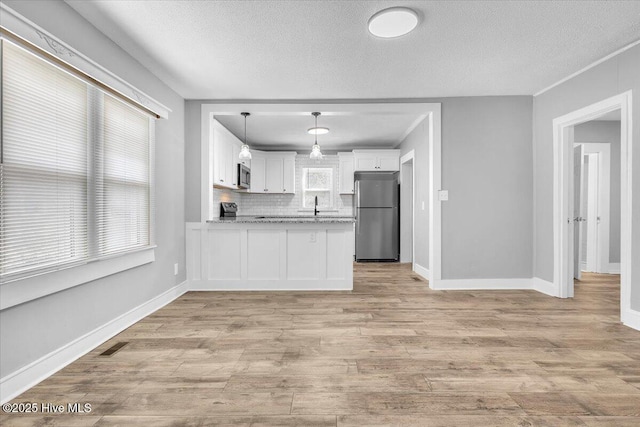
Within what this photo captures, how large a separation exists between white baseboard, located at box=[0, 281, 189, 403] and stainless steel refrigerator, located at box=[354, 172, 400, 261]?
4.07 m

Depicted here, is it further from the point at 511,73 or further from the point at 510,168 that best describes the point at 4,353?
the point at 510,168

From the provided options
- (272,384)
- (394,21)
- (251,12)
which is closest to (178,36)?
(251,12)

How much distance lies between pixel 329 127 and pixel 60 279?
4158 millimetres

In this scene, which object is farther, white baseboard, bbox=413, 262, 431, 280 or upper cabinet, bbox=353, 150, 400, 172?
upper cabinet, bbox=353, 150, 400, 172

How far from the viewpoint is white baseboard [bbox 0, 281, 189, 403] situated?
1708 mm

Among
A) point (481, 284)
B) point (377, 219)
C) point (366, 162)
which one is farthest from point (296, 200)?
point (481, 284)

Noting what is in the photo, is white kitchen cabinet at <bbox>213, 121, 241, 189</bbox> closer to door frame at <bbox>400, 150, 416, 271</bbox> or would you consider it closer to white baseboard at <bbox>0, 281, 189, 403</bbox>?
white baseboard at <bbox>0, 281, 189, 403</bbox>

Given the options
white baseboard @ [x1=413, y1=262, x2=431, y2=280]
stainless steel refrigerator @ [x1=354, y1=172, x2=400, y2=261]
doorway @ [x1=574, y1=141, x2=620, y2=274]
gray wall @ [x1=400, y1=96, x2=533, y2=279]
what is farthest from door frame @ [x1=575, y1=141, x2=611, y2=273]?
stainless steel refrigerator @ [x1=354, y1=172, x2=400, y2=261]

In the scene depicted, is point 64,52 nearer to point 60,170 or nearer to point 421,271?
point 60,170

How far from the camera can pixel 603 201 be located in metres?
5.05

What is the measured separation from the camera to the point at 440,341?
7.94 feet

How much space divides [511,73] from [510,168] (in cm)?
121

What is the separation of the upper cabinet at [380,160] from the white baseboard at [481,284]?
300cm

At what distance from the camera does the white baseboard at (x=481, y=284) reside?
4008 mm
